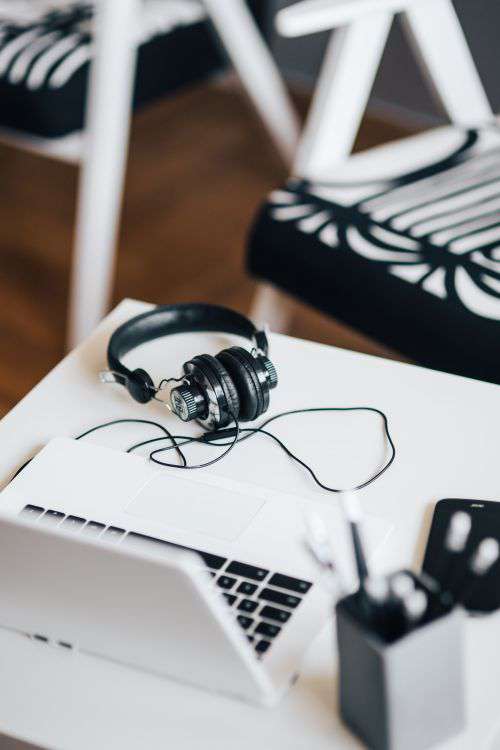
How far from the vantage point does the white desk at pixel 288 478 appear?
586 millimetres

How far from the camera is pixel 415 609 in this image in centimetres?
50

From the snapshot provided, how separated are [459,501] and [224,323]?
1.12ft

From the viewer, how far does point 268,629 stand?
2.11 feet

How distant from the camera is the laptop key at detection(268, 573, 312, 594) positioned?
26.4 inches

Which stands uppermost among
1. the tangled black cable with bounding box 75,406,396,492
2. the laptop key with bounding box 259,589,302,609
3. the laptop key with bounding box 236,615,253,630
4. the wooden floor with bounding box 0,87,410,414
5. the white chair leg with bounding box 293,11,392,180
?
the white chair leg with bounding box 293,11,392,180

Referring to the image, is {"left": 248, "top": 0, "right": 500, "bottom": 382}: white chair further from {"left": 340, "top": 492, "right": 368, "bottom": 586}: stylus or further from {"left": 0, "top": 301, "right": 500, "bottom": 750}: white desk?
{"left": 340, "top": 492, "right": 368, "bottom": 586}: stylus

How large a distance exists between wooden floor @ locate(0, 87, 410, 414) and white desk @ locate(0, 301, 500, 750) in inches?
24.5

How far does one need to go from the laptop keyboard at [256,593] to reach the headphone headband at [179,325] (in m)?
0.26

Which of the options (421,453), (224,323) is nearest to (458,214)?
(224,323)

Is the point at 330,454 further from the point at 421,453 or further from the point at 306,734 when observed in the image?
the point at 306,734

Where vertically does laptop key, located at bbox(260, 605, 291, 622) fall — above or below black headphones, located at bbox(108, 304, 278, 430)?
below

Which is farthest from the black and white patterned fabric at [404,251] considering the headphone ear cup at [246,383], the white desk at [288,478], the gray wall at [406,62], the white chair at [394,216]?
the gray wall at [406,62]

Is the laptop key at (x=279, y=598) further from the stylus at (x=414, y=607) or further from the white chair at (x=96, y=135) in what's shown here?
the white chair at (x=96, y=135)

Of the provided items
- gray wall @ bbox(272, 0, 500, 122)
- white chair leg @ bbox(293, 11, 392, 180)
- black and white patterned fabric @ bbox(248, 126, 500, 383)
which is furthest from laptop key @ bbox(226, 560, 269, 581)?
gray wall @ bbox(272, 0, 500, 122)
